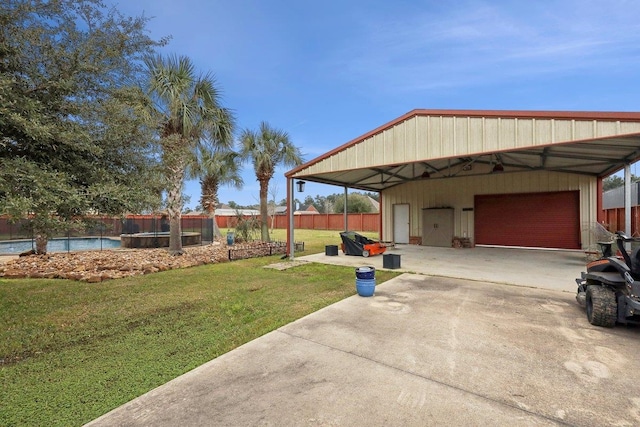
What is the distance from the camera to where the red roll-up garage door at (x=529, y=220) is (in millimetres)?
11102

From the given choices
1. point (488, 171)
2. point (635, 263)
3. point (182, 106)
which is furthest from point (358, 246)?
point (182, 106)

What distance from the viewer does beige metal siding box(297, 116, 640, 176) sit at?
5.54 meters

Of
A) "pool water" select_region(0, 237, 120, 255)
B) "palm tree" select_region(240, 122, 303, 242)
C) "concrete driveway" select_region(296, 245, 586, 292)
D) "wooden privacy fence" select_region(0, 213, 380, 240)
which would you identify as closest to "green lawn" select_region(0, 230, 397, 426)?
"wooden privacy fence" select_region(0, 213, 380, 240)

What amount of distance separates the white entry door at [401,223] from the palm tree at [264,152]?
6.24 meters

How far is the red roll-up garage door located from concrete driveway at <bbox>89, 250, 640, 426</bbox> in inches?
358

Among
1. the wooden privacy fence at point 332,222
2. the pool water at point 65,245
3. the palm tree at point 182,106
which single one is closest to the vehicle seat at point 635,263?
the palm tree at point 182,106

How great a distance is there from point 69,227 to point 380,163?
6938 mm

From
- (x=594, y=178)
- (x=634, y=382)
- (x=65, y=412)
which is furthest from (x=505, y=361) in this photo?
(x=594, y=178)

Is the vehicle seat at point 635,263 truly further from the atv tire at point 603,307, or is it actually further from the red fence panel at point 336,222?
the red fence panel at point 336,222

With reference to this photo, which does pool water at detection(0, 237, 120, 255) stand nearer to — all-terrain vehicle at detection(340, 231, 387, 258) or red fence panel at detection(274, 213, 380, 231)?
all-terrain vehicle at detection(340, 231, 387, 258)

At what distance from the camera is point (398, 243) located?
14656mm

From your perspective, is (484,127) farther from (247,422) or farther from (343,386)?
(247,422)

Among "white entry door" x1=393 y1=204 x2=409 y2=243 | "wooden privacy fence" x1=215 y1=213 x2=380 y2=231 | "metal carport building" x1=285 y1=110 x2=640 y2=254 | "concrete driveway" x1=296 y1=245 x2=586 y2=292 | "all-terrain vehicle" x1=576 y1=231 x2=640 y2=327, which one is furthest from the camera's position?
"wooden privacy fence" x1=215 y1=213 x2=380 y2=231

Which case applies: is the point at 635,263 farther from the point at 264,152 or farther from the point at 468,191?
the point at 264,152
